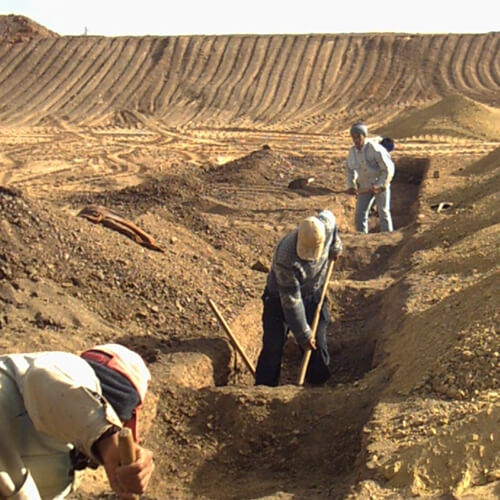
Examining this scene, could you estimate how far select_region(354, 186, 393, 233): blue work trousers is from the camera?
10.6 m

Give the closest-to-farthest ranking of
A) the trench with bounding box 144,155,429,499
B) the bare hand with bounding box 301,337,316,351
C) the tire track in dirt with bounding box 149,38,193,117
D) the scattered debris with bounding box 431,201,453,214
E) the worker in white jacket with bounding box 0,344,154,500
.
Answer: the worker in white jacket with bounding box 0,344,154,500 < the trench with bounding box 144,155,429,499 < the bare hand with bounding box 301,337,316,351 < the scattered debris with bounding box 431,201,453,214 < the tire track in dirt with bounding box 149,38,193,117

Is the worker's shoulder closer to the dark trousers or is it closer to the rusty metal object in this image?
the dark trousers

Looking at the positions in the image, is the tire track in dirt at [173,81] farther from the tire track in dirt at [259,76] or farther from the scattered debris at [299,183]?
the scattered debris at [299,183]

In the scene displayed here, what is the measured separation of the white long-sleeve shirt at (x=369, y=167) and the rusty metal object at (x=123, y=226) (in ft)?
9.77

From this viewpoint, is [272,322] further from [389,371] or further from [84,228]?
[84,228]

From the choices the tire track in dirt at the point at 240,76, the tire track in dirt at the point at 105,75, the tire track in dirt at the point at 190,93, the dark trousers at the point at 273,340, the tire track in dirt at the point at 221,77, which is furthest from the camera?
the tire track in dirt at the point at 105,75

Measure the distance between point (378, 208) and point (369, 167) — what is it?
0.70m

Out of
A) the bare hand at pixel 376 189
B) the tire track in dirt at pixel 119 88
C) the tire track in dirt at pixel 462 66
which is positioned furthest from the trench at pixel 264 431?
the tire track in dirt at pixel 462 66

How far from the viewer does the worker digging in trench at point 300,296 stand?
20.0 feet

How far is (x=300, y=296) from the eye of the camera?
632 centimetres

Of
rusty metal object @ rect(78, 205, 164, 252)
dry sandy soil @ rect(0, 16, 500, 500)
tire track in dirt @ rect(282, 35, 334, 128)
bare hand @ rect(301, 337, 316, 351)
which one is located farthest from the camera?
tire track in dirt @ rect(282, 35, 334, 128)

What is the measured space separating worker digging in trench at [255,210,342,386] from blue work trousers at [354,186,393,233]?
374 centimetres

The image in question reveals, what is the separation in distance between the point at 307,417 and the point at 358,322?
2562mm

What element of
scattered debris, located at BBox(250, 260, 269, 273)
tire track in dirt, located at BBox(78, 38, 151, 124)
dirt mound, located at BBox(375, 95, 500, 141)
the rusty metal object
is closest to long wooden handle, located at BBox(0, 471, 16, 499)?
the rusty metal object
